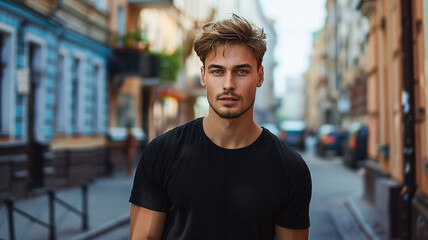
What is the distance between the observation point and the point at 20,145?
13438 mm

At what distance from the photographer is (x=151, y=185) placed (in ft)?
8.77

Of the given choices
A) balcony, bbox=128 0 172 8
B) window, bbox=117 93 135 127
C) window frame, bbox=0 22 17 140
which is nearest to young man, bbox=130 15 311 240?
window frame, bbox=0 22 17 140

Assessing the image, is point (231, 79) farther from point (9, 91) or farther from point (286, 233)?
point (9, 91)

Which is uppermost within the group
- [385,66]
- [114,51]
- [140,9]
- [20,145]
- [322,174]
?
[140,9]

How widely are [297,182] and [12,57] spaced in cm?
1171

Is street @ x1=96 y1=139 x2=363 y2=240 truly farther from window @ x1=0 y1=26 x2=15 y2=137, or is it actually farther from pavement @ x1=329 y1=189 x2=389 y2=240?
window @ x1=0 y1=26 x2=15 y2=137

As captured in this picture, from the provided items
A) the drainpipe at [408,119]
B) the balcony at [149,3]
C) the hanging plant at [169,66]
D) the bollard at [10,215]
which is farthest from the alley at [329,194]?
the balcony at [149,3]

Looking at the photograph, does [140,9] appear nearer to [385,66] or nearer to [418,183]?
[385,66]

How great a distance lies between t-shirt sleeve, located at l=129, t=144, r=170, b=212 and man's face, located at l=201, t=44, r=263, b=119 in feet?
1.14

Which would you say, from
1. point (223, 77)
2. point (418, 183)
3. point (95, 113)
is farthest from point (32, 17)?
point (223, 77)

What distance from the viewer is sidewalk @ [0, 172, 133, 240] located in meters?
7.58

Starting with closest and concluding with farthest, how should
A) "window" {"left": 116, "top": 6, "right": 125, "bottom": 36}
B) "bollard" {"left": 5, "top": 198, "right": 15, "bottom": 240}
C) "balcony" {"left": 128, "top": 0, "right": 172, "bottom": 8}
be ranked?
1. "bollard" {"left": 5, "top": 198, "right": 15, "bottom": 240}
2. "window" {"left": 116, "top": 6, "right": 125, "bottom": 36}
3. "balcony" {"left": 128, "top": 0, "right": 172, "bottom": 8}

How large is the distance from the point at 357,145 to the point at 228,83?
823 inches

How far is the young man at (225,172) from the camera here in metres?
2.59
